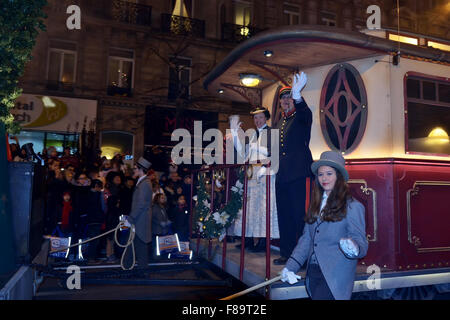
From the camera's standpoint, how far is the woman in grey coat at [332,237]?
9.70ft

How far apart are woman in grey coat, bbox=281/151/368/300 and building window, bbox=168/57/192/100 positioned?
14.5m

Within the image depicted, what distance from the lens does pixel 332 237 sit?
120 inches

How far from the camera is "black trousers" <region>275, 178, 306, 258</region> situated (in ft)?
16.1

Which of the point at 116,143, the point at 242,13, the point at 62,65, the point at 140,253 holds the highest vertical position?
the point at 242,13

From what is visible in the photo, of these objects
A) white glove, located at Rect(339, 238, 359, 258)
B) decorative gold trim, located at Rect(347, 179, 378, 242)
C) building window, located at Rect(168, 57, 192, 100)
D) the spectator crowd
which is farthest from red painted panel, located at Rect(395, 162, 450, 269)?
building window, located at Rect(168, 57, 192, 100)

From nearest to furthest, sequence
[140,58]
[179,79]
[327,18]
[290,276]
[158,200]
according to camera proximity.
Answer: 1. [290,276]
2. [158,200]
3. [140,58]
4. [179,79]
5. [327,18]

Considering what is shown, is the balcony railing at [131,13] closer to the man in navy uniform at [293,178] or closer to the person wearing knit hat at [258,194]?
the person wearing knit hat at [258,194]

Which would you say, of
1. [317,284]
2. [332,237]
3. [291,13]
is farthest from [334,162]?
[291,13]

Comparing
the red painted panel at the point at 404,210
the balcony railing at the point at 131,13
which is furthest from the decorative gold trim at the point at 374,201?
the balcony railing at the point at 131,13

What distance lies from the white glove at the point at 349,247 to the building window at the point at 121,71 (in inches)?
629

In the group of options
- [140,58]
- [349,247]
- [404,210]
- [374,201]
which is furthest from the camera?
[140,58]

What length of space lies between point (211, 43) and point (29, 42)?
15.0m

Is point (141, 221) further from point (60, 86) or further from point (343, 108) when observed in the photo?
point (60, 86)

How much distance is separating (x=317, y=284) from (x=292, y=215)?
1.93 meters
